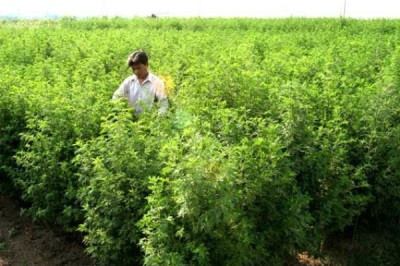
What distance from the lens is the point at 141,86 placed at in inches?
247

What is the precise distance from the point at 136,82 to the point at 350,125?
2669 millimetres

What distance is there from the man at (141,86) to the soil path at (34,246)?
5.88 feet

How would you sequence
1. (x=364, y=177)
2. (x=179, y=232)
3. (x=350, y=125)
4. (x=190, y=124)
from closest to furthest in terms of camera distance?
1. (x=179, y=232)
2. (x=190, y=124)
3. (x=364, y=177)
4. (x=350, y=125)

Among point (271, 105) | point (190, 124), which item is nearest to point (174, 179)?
point (190, 124)

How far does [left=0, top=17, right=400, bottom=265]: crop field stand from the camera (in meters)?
3.85

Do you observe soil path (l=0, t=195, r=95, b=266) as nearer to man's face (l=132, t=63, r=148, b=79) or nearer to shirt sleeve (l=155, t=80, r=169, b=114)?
shirt sleeve (l=155, t=80, r=169, b=114)

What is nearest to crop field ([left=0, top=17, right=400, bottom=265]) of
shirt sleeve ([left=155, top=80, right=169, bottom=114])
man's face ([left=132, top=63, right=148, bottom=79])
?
shirt sleeve ([left=155, top=80, right=169, bottom=114])

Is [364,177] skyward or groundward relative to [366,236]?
skyward

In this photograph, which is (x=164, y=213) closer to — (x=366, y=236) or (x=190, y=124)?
(x=190, y=124)

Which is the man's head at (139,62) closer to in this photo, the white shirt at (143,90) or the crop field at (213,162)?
the white shirt at (143,90)

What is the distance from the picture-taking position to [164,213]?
388 centimetres

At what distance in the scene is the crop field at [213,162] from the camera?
3.85 meters

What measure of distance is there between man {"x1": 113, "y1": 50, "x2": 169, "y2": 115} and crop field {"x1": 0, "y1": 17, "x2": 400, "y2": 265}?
0.87ft

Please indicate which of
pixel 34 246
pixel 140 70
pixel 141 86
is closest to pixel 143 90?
pixel 141 86
